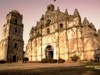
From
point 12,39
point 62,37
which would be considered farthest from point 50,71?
point 12,39

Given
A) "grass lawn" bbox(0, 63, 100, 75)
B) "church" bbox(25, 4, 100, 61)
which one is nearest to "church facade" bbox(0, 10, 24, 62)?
"church" bbox(25, 4, 100, 61)

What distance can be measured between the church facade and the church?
300 centimetres

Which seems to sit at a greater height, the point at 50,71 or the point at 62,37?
the point at 62,37

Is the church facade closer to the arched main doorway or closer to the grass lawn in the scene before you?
the arched main doorway

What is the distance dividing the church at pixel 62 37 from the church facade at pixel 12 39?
3.00 meters

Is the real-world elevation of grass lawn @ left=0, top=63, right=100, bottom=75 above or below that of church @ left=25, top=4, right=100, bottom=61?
below

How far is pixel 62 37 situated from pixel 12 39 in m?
15.7

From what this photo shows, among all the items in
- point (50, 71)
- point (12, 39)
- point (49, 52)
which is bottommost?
point (50, 71)

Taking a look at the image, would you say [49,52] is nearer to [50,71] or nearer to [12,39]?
[12,39]

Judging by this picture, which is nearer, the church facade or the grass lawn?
the grass lawn

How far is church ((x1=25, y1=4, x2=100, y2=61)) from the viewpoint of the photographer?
2700 cm

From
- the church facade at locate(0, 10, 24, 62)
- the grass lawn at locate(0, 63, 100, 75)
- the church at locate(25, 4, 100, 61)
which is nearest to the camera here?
the grass lawn at locate(0, 63, 100, 75)

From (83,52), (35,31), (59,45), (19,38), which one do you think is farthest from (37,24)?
(83,52)

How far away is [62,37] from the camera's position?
31.2 metres
